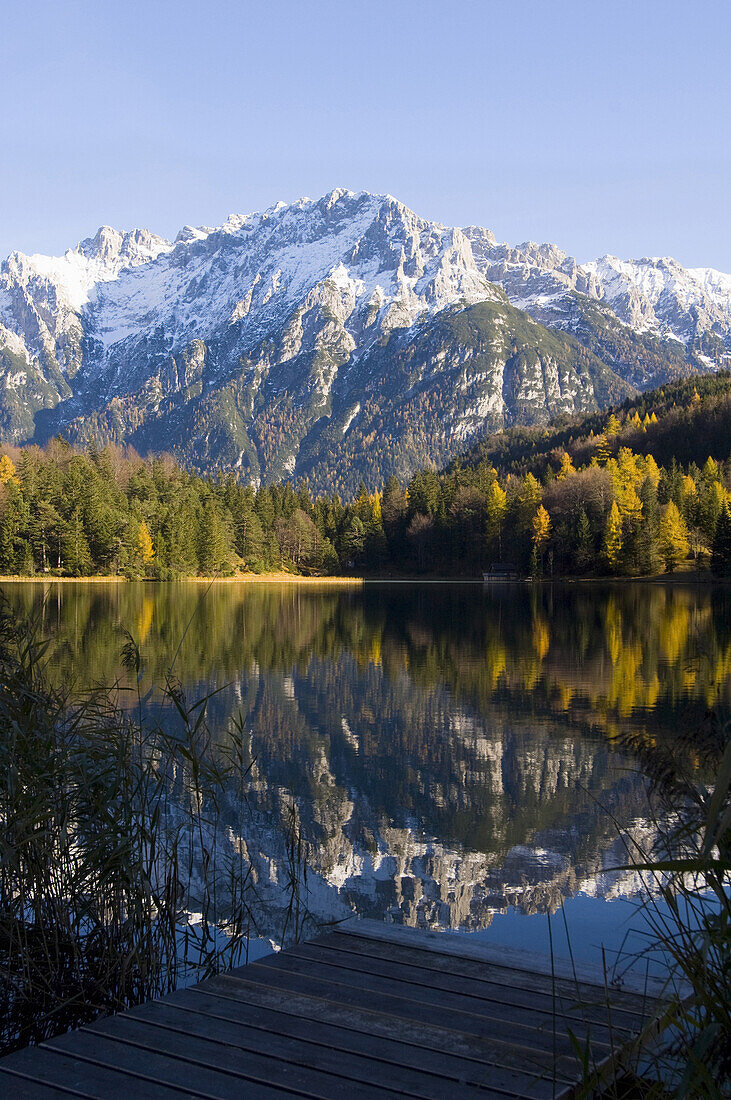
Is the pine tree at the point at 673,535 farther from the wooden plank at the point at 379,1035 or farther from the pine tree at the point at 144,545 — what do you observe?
the wooden plank at the point at 379,1035

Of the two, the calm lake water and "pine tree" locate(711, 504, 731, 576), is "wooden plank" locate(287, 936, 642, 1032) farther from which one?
"pine tree" locate(711, 504, 731, 576)

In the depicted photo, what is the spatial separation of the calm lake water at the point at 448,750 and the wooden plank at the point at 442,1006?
0.77 meters

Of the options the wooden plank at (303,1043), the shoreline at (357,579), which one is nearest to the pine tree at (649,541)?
the shoreline at (357,579)

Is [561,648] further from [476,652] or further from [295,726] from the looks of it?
[295,726]

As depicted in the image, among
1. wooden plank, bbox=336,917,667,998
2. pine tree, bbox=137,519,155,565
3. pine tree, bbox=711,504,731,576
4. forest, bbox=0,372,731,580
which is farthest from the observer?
pine tree, bbox=137,519,155,565

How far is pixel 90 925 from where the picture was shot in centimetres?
648

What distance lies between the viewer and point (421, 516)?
362 feet

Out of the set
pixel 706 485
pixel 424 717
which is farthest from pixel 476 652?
pixel 706 485

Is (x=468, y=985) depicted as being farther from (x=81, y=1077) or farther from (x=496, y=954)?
(x=81, y=1077)

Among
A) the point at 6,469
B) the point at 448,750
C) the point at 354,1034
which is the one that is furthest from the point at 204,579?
the point at 354,1034

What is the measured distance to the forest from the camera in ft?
274

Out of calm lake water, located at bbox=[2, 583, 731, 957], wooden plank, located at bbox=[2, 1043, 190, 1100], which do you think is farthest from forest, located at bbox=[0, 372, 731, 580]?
wooden plank, located at bbox=[2, 1043, 190, 1100]

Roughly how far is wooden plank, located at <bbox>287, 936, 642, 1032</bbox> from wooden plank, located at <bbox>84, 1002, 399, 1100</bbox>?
3.37 ft

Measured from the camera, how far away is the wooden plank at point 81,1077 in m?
3.55
